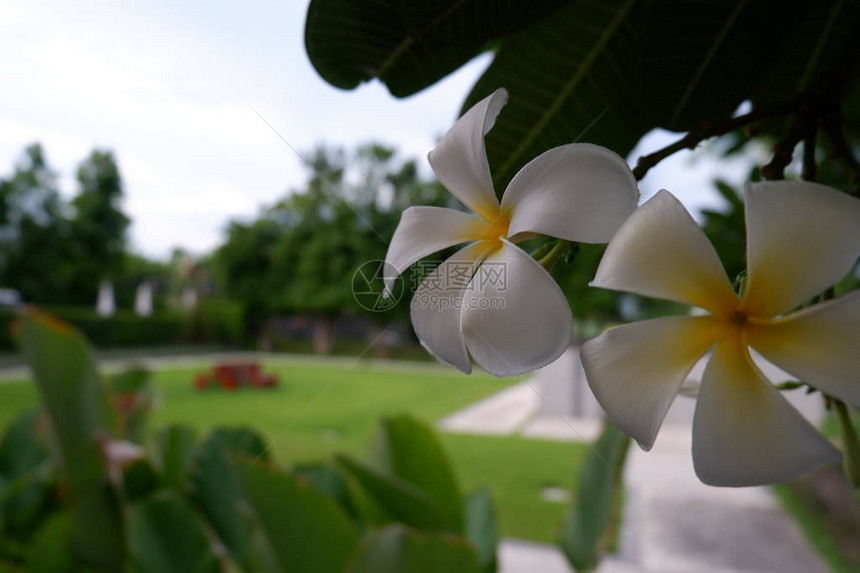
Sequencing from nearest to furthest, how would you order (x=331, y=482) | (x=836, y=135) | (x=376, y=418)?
(x=836, y=135), (x=331, y=482), (x=376, y=418)

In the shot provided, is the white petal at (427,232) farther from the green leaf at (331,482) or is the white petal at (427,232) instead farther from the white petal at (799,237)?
the green leaf at (331,482)

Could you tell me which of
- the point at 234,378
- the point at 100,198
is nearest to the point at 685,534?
the point at 100,198

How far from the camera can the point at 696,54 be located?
0.84ft

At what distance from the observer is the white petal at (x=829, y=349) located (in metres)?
0.12

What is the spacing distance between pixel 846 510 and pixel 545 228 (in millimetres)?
3068

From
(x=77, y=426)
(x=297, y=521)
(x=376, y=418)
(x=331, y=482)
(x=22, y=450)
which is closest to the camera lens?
(x=297, y=521)

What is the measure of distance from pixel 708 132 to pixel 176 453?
1215 mm

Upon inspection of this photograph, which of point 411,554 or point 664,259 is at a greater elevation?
point 664,259

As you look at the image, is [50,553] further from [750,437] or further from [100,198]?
[750,437]

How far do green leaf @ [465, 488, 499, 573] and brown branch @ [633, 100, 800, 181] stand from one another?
2.76 feet

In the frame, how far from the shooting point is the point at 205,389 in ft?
26.3

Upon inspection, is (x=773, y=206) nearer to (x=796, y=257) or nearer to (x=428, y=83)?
(x=796, y=257)

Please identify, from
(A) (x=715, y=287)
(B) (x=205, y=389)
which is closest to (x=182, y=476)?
(A) (x=715, y=287)

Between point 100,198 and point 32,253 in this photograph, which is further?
point 32,253
